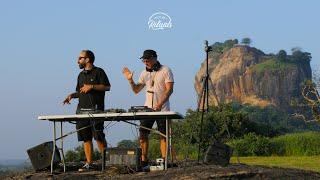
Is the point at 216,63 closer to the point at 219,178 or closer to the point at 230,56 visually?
the point at 230,56

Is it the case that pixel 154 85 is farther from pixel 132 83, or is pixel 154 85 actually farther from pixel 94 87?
pixel 94 87

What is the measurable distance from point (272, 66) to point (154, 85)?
111 m

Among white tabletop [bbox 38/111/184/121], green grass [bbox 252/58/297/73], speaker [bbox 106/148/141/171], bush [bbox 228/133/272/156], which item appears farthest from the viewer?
green grass [bbox 252/58/297/73]

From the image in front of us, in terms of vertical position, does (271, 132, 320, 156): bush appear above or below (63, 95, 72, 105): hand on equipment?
below

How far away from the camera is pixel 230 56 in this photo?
→ 125188 mm

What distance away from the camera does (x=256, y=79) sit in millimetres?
116438

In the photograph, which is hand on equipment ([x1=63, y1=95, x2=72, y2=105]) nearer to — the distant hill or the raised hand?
the raised hand

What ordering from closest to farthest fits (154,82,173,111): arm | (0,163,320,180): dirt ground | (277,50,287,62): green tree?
(0,163,320,180): dirt ground, (154,82,173,111): arm, (277,50,287,62): green tree

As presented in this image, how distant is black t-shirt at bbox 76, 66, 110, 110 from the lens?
880 cm

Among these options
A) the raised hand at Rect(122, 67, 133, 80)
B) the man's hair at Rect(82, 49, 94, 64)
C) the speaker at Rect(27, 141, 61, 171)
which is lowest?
the speaker at Rect(27, 141, 61, 171)

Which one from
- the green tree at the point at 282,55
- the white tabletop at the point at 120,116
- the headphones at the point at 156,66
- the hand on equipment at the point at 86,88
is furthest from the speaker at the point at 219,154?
the green tree at the point at 282,55

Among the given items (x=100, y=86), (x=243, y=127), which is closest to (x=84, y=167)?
(x=100, y=86)

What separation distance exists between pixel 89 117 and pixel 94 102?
1.55 ft

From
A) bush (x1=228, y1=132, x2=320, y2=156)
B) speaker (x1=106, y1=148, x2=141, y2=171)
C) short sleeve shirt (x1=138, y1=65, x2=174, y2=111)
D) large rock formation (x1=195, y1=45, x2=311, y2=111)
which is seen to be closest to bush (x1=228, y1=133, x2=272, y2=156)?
bush (x1=228, y1=132, x2=320, y2=156)
